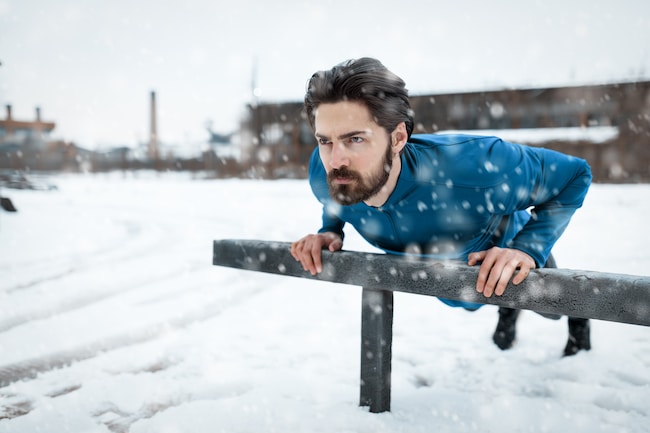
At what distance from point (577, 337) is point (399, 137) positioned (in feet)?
6.04

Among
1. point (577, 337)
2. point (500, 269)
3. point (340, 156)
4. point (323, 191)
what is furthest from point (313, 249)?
point (577, 337)

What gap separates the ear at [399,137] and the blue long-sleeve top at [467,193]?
0.06 metres

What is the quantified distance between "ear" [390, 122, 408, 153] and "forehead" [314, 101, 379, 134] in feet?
0.41

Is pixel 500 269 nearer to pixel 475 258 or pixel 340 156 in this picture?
pixel 475 258

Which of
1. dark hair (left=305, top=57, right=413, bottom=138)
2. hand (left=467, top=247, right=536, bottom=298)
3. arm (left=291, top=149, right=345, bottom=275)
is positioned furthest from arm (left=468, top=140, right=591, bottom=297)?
arm (left=291, top=149, right=345, bottom=275)

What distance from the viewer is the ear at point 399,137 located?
81.6 inches

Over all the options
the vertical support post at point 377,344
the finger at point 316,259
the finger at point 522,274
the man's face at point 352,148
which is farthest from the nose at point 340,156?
the finger at point 522,274

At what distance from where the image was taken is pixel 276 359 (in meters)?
2.92

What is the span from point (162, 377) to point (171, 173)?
30.6 metres

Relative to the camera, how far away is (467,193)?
2.09m

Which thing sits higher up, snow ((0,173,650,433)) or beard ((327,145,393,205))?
beard ((327,145,393,205))

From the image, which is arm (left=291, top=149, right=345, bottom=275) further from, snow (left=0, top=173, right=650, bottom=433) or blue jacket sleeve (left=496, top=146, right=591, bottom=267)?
blue jacket sleeve (left=496, top=146, right=591, bottom=267)

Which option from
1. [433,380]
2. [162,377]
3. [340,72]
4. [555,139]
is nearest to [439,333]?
[433,380]

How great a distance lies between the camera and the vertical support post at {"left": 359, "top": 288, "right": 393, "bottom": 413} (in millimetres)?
Answer: 2020
